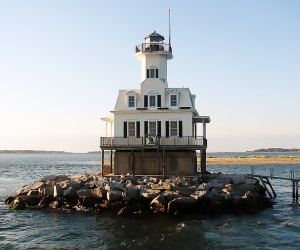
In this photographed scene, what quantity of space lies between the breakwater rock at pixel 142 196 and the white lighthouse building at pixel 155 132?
9.81 feet

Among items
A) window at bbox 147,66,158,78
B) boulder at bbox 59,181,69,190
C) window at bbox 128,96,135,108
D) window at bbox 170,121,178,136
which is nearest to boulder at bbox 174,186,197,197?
window at bbox 170,121,178,136

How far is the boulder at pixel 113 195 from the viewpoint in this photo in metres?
27.2

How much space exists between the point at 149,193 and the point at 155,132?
8856mm

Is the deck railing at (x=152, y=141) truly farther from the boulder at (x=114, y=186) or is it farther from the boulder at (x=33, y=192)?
the boulder at (x=33, y=192)

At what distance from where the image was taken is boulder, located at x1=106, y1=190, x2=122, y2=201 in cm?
2723

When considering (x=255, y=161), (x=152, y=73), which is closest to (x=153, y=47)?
(x=152, y=73)

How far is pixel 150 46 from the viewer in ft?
124

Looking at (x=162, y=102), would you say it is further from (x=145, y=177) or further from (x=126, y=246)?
(x=126, y=246)

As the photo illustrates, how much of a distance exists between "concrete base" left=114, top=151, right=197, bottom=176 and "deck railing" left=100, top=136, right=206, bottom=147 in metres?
0.92

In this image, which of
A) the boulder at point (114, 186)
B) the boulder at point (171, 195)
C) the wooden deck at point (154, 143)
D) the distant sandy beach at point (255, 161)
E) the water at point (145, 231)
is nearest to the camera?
the water at point (145, 231)

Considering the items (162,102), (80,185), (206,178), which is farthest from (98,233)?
(162,102)

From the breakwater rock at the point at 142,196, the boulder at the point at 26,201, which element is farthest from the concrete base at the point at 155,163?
the boulder at the point at 26,201

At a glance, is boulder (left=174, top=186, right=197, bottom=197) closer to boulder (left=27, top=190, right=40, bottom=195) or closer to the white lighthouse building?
the white lighthouse building

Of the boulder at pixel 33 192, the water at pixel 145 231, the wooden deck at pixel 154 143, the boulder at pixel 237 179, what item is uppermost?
the wooden deck at pixel 154 143
